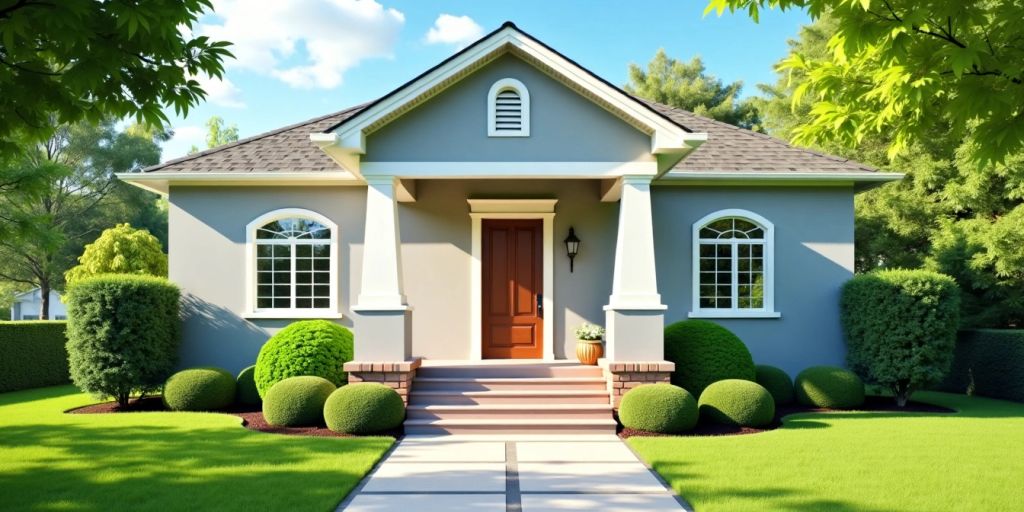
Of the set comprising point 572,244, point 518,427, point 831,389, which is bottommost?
point 518,427

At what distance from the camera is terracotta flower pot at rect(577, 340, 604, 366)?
11.8 meters

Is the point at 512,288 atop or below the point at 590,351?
atop

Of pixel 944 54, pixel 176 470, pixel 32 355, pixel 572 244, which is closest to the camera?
pixel 944 54

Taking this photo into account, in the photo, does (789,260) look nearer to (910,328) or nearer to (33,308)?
(910,328)

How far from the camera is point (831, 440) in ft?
30.1

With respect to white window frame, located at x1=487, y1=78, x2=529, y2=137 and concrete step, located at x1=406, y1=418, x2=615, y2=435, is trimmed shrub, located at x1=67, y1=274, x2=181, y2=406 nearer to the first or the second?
concrete step, located at x1=406, y1=418, x2=615, y2=435

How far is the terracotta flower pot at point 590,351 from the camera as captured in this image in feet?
38.6

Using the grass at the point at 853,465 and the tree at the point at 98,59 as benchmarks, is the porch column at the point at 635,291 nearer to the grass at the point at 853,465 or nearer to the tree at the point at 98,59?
the grass at the point at 853,465

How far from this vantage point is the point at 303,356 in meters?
11.1

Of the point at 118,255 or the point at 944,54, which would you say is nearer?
the point at 944,54

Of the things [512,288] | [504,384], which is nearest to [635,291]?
[504,384]

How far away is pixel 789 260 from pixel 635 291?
4.58 metres

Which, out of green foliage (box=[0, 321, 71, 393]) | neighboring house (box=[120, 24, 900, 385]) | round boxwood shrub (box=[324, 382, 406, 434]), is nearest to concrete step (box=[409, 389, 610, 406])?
round boxwood shrub (box=[324, 382, 406, 434])

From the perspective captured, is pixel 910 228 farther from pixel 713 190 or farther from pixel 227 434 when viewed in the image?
pixel 227 434
